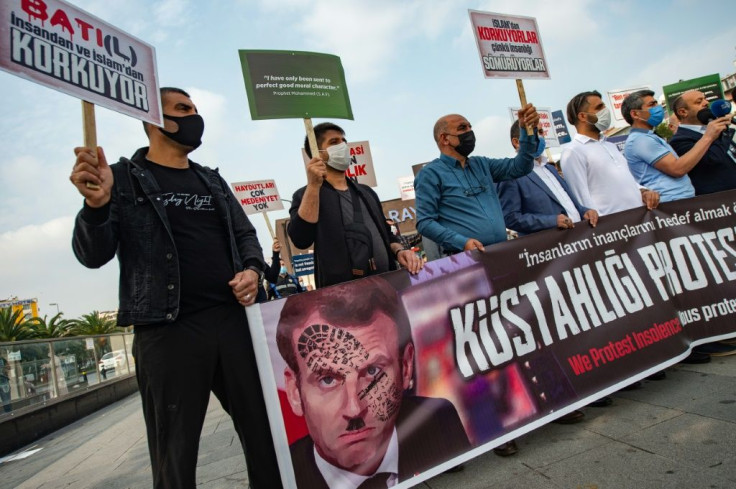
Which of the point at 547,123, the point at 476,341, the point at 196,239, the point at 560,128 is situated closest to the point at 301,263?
the point at 547,123

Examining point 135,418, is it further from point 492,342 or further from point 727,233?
point 727,233

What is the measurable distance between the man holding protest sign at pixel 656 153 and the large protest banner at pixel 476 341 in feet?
1.86

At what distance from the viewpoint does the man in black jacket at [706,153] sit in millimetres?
3945

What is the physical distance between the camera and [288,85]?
3221mm

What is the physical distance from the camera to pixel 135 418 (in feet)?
23.3

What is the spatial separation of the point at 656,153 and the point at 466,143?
5.80ft

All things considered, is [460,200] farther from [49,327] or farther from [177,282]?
[49,327]

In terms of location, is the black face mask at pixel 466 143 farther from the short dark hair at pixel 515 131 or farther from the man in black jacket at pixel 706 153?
the man in black jacket at pixel 706 153

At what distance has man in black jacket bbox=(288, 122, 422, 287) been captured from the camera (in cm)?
256

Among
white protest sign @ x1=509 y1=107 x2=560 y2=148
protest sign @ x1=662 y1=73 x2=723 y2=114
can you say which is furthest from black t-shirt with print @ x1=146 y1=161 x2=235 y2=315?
white protest sign @ x1=509 y1=107 x2=560 y2=148

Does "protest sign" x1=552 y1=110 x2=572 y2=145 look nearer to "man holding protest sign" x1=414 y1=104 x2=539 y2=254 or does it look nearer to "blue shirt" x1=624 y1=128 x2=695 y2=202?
"blue shirt" x1=624 y1=128 x2=695 y2=202

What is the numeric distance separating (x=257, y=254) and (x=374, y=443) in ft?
3.51

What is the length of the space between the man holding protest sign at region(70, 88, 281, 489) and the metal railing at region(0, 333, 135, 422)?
21.7 feet

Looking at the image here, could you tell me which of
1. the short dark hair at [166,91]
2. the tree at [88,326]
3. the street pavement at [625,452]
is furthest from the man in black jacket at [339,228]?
the tree at [88,326]
